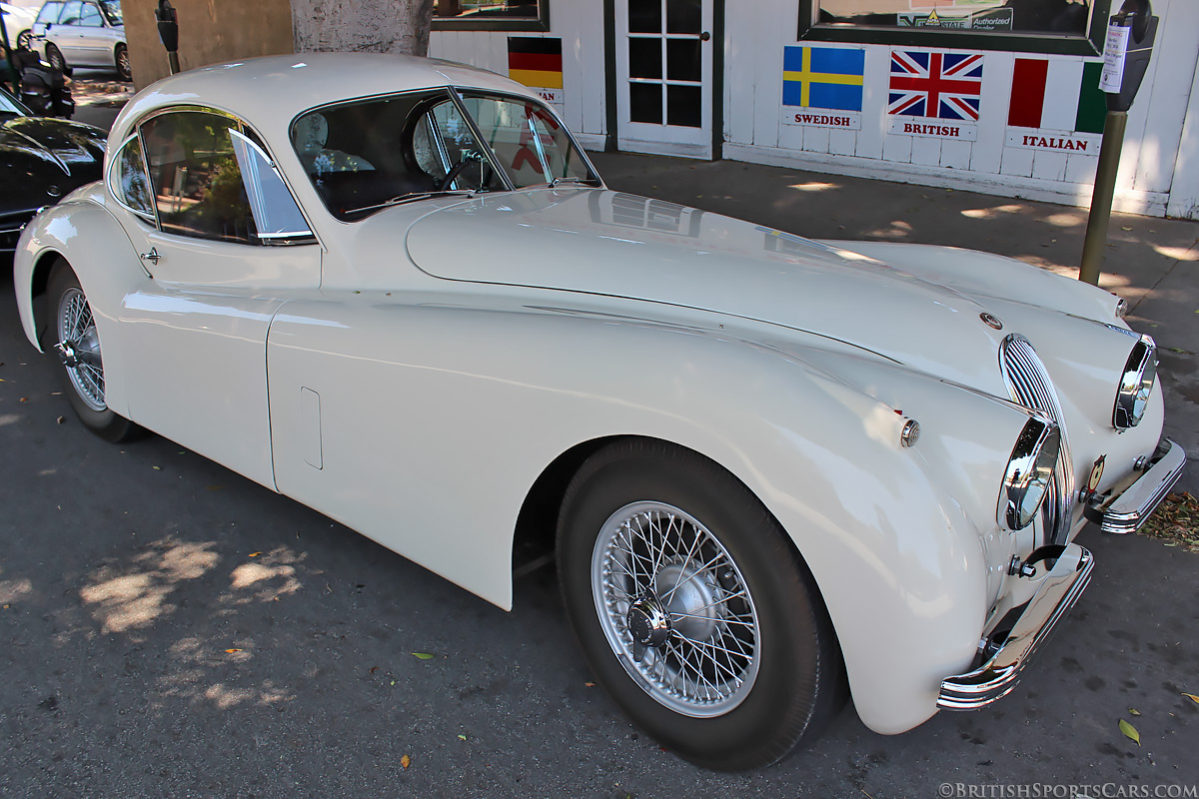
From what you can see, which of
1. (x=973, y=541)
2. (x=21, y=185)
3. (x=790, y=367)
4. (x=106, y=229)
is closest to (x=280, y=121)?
(x=106, y=229)

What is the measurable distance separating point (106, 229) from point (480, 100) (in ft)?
5.75

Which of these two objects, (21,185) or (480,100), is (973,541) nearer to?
(480,100)

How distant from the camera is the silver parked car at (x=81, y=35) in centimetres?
1895

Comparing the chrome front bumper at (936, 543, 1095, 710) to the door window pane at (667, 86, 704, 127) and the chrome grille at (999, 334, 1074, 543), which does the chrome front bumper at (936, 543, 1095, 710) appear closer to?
the chrome grille at (999, 334, 1074, 543)

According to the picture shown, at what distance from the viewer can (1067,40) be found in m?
7.23

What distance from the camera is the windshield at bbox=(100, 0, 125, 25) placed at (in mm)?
19384

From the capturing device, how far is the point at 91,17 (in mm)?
19359

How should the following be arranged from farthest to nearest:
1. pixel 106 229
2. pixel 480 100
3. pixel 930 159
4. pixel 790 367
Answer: pixel 930 159 < pixel 106 229 < pixel 480 100 < pixel 790 367

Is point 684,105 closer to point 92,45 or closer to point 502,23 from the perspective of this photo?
point 502,23

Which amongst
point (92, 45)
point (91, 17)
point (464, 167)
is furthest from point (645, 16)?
point (91, 17)

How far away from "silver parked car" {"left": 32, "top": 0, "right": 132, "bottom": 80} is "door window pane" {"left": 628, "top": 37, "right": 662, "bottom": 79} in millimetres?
13503

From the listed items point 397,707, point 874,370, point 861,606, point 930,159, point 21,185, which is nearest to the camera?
point 861,606

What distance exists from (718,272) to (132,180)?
271 centimetres

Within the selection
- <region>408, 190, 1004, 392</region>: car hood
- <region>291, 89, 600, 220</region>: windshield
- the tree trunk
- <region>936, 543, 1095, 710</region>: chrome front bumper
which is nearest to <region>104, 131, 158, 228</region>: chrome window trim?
<region>291, 89, 600, 220</region>: windshield
